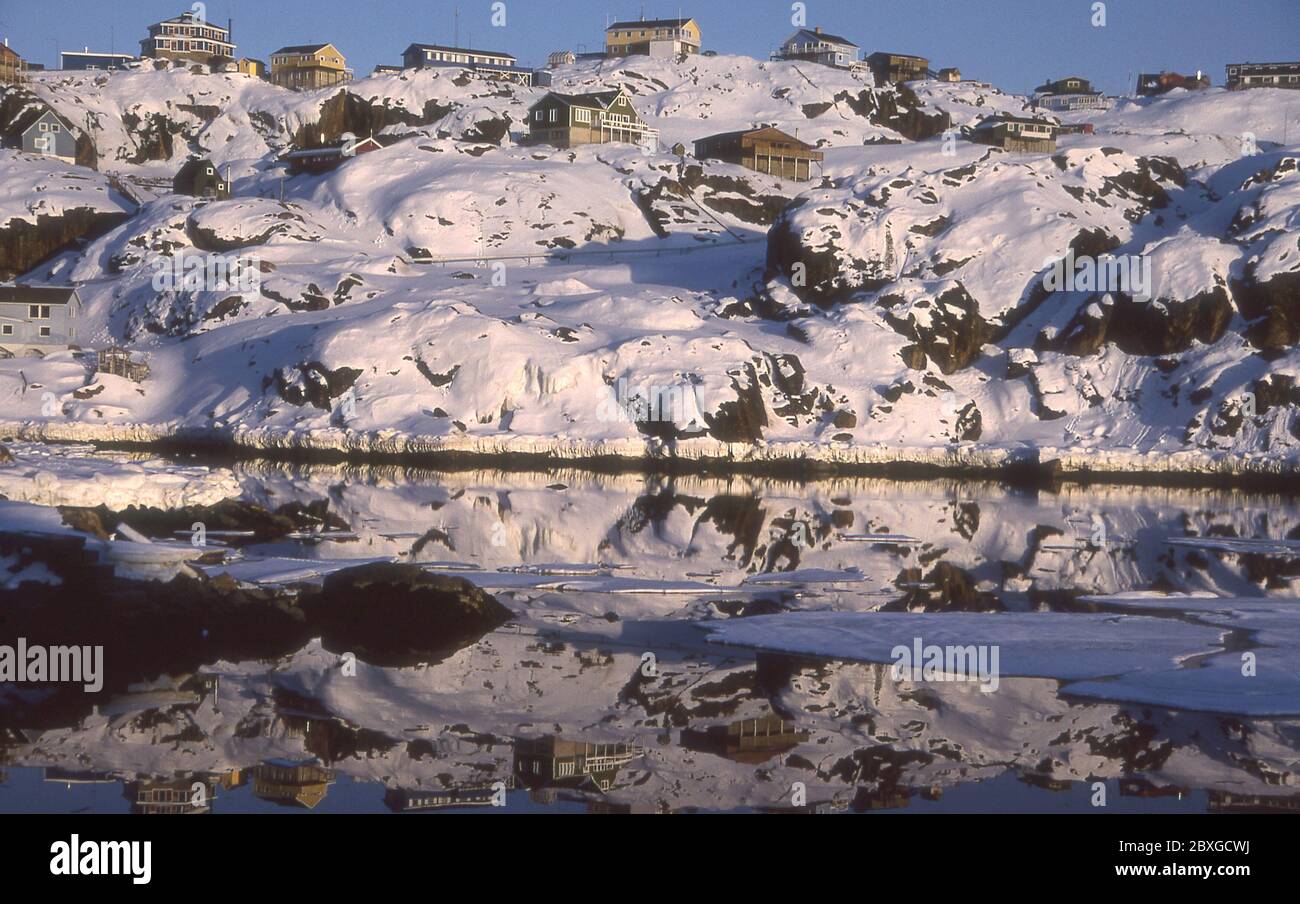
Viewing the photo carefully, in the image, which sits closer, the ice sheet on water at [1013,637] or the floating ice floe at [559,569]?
the ice sheet on water at [1013,637]

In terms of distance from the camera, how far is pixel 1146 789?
15.0 m

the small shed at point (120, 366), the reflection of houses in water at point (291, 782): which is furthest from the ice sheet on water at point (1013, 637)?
the small shed at point (120, 366)

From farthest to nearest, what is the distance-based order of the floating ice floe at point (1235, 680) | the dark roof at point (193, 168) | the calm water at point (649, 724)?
1. the dark roof at point (193, 168)
2. the floating ice floe at point (1235, 680)
3. the calm water at point (649, 724)

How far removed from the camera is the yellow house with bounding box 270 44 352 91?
146 metres

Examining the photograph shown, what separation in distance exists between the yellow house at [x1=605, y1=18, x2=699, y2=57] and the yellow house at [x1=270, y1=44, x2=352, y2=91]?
3311 cm

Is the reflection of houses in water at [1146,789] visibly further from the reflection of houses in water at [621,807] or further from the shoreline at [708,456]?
the shoreline at [708,456]

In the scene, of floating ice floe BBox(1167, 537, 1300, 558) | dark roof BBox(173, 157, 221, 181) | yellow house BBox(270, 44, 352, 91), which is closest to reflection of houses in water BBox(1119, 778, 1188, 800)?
floating ice floe BBox(1167, 537, 1300, 558)

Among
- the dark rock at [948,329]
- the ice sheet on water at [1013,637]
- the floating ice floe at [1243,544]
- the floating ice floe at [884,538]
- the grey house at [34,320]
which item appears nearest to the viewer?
the ice sheet on water at [1013,637]

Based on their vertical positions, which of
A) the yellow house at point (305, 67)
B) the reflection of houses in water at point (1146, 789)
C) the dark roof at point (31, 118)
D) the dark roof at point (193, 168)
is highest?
the yellow house at point (305, 67)

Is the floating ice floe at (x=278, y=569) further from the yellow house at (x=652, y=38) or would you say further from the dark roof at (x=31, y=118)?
the yellow house at (x=652, y=38)

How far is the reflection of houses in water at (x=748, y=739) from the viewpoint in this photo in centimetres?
1602

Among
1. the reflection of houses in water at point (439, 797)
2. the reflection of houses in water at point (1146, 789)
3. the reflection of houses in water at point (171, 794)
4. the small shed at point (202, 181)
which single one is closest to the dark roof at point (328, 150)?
the small shed at point (202, 181)

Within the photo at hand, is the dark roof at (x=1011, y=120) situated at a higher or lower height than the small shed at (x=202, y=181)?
higher

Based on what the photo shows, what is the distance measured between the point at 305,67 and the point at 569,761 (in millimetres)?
141403
